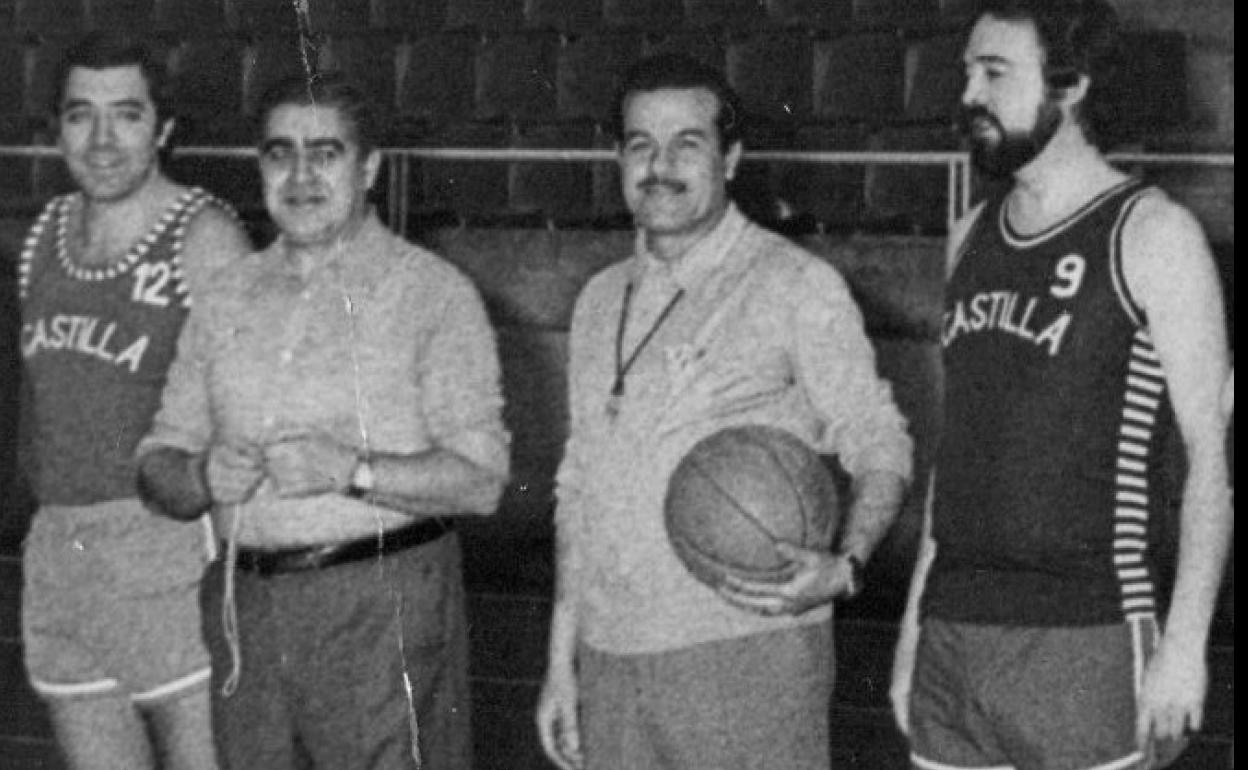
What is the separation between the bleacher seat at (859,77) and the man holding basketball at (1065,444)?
2.68 metres

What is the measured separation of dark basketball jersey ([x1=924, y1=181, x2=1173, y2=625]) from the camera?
244 cm

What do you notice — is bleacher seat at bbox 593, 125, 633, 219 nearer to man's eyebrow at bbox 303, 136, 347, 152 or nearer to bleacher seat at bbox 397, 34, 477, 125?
bleacher seat at bbox 397, 34, 477, 125

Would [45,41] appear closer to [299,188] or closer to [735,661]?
[299,188]

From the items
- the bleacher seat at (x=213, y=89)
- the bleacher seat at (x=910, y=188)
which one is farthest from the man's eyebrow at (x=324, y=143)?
the bleacher seat at (x=213, y=89)

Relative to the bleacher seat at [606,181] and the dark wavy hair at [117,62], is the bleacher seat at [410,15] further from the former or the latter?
the dark wavy hair at [117,62]

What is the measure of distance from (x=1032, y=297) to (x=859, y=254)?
215 centimetres

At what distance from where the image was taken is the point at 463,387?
2.86 m

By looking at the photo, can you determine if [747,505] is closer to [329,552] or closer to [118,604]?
[329,552]

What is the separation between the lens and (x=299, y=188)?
292 centimetres

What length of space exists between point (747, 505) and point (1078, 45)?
73 cm

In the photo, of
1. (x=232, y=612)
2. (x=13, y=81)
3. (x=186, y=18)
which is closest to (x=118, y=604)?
(x=232, y=612)

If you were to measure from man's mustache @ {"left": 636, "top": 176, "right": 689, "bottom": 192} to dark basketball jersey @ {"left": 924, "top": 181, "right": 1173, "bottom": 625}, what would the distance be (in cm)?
45

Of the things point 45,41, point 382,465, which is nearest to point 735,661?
point 382,465

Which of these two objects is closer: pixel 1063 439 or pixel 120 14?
pixel 1063 439
